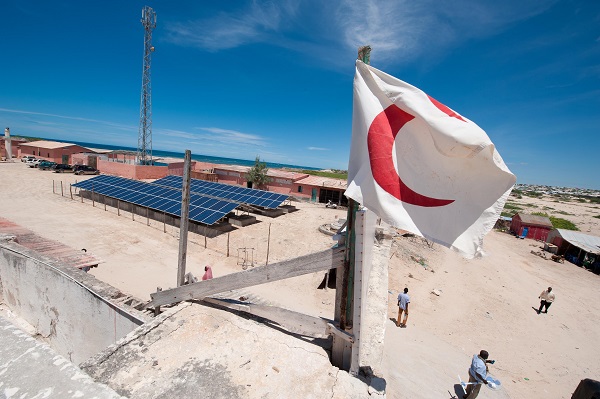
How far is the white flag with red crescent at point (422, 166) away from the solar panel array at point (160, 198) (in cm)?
1506

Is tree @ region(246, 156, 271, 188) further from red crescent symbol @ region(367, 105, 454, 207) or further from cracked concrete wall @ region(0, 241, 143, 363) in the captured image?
red crescent symbol @ region(367, 105, 454, 207)

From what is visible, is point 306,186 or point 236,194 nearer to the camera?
point 236,194

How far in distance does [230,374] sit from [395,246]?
15.2 meters

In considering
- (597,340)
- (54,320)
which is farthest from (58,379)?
(597,340)

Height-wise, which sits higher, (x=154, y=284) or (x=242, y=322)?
(x=242, y=322)

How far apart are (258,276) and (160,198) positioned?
19.8 meters

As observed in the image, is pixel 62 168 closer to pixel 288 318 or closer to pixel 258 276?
pixel 258 276

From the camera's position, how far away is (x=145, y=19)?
36.0 m

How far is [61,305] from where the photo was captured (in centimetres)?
567

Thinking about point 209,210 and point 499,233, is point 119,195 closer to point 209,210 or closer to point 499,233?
point 209,210

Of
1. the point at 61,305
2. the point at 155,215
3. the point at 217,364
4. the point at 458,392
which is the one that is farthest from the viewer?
the point at 155,215

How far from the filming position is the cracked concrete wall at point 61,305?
5023 millimetres

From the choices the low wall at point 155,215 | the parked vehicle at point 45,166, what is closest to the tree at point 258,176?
the low wall at point 155,215

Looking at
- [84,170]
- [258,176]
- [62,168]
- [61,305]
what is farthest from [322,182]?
[62,168]
